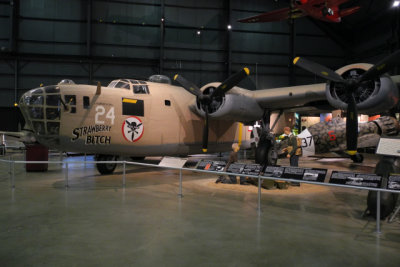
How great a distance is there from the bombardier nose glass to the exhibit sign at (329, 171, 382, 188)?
7880 mm

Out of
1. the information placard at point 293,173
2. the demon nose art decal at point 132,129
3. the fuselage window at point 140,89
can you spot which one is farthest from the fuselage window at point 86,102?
the information placard at point 293,173

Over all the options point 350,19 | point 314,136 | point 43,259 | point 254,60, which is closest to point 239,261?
point 43,259

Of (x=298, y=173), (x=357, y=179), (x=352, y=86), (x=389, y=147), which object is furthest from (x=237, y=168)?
(x=352, y=86)

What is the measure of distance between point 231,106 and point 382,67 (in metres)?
5.04

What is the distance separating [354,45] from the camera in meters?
30.4

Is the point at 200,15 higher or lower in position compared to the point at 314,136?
higher

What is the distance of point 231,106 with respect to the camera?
11.6 meters

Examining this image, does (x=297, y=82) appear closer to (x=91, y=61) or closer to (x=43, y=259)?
(x=91, y=61)

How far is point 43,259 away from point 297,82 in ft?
95.6

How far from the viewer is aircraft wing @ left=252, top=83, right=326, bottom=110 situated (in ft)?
37.9

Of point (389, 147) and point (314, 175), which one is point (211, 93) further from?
point (389, 147)

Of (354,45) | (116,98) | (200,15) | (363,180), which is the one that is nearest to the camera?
(363,180)

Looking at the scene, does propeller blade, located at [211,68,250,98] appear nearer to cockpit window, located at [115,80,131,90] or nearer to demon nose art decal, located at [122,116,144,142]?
demon nose art decal, located at [122,116,144,142]

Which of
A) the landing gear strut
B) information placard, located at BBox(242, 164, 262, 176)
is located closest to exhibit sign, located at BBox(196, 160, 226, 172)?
information placard, located at BBox(242, 164, 262, 176)
